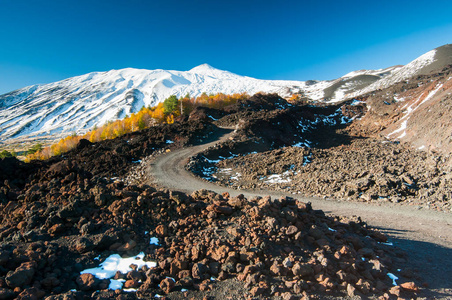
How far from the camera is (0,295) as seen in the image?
172 inches

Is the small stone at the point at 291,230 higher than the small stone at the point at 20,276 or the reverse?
the reverse

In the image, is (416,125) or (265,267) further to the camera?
(416,125)

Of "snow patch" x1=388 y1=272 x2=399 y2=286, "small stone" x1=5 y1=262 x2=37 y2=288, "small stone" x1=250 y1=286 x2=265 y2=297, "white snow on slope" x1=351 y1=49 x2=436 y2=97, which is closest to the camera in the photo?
"small stone" x1=5 y1=262 x2=37 y2=288

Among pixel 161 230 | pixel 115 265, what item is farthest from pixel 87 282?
→ pixel 161 230

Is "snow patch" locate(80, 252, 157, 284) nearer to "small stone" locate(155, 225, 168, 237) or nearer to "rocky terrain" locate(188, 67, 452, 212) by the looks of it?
"small stone" locate(155, 225, 168, 237)

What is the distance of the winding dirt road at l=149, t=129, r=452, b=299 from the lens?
6.78 metres

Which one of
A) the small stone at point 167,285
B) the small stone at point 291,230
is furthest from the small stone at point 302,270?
the small stone at point 167,285

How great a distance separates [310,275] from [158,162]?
2147cm

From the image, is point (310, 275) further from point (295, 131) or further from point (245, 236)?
point (295, 131)

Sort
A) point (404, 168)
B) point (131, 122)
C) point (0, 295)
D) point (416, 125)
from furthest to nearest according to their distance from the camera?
point (131, 122) → point (416, 125) → point (404, 168) → point (0, 295)

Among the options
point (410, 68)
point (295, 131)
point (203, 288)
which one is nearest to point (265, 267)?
point (203, 288)

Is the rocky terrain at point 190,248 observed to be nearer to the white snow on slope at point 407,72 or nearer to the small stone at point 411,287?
the small stone at point 411,287

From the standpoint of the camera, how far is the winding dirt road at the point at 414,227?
678 cm

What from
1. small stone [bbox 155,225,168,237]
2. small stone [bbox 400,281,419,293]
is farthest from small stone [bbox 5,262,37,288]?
small stone [bbox 400,281,419,293]
